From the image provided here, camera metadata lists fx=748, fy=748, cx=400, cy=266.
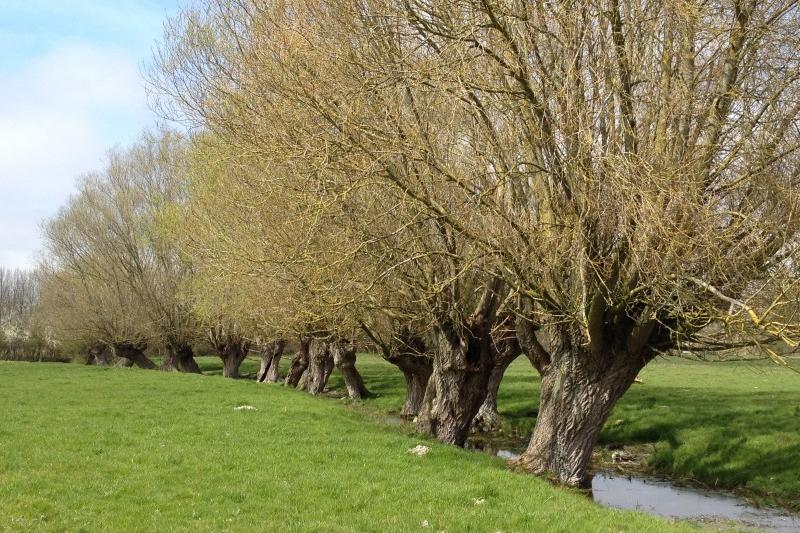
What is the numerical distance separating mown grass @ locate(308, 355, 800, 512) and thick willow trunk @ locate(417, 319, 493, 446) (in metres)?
3.85

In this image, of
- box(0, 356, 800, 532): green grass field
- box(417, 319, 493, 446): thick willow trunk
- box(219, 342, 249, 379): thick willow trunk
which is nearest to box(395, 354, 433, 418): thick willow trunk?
box(0, 356, 800, 532): green grass field

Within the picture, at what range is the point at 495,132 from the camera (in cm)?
1109

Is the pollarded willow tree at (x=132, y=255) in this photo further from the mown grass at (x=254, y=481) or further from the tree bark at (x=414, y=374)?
the mown grass at (x=254, y=481)

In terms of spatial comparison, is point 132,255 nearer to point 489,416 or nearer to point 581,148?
point 489,416

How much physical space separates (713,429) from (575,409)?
336 inches

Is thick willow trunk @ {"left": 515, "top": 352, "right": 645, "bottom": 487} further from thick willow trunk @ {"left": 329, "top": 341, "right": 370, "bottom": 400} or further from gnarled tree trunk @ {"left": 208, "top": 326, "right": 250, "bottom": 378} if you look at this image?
gnarled tree trunk @ {"left": 208, "top": 326, "right": 250, "bottom": 378}

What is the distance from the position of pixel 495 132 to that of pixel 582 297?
9.28 ft

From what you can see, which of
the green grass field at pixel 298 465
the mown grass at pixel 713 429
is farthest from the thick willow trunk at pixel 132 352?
the mown grass at pixel 713 429

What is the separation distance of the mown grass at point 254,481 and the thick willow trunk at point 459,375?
105 cm

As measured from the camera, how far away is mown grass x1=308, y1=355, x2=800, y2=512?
50.3 feet

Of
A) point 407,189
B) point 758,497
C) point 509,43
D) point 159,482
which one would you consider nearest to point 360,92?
point 407,189

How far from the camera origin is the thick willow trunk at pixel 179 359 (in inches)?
1667

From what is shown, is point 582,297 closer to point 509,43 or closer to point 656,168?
point 656,168

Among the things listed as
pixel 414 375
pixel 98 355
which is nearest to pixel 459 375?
pixel 414 375
